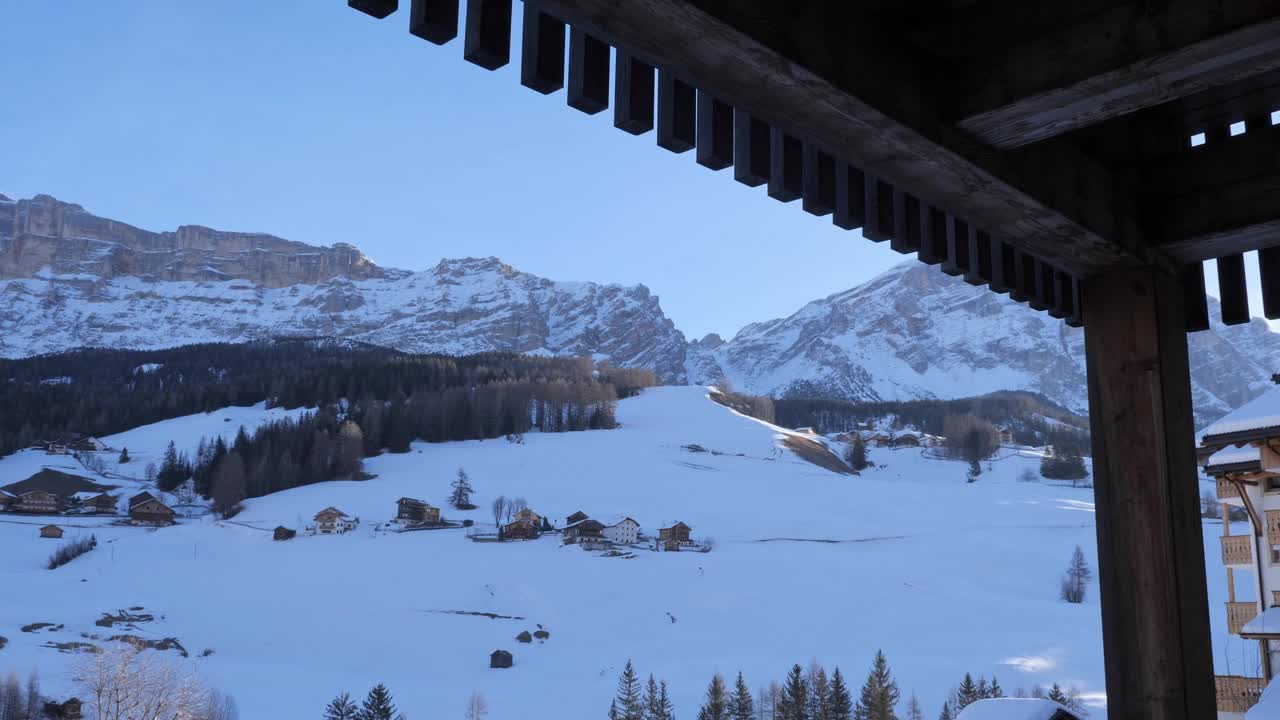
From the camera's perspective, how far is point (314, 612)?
158ft

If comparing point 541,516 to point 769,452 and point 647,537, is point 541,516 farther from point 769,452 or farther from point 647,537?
point 769,452

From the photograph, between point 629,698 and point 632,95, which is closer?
point 632,95

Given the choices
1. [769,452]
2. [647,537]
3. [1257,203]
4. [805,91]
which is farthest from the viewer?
[769,452]

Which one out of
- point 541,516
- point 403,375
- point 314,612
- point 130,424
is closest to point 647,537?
point 541,516

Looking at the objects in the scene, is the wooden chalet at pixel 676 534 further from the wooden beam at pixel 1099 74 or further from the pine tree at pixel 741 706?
the wooden beam at pixel 1099 74

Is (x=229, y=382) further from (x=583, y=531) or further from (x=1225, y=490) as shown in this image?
(x=1225, y=490)

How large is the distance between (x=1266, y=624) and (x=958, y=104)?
934cm

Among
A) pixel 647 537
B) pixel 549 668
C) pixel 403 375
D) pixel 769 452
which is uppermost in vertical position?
pixel 403 375

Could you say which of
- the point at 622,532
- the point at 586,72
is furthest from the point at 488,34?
the point at 622,532

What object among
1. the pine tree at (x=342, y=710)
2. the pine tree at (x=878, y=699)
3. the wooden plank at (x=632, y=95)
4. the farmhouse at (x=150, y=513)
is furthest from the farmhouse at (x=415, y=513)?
the wooden plank at (x=632, y=95)

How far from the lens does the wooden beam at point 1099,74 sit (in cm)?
196

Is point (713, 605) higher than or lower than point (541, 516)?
lower

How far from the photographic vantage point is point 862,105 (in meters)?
2.06

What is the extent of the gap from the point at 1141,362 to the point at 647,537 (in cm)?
6277
